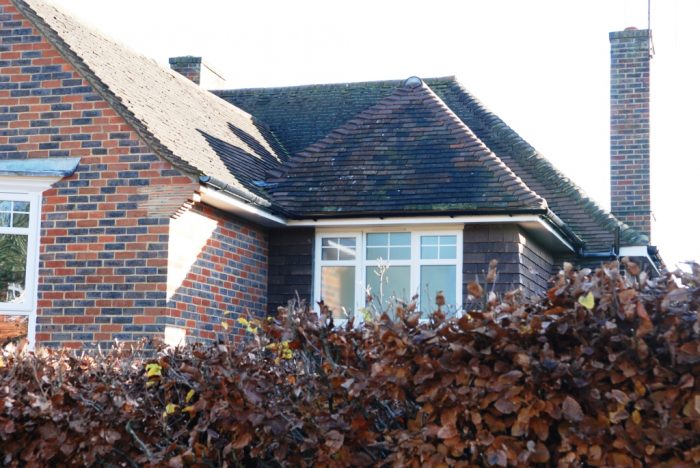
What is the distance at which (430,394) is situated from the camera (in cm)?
452

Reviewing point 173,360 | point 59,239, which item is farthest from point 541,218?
point 173,360

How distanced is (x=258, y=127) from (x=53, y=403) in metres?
13.4

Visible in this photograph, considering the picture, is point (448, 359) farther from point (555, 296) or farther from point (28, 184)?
point (28, 184)

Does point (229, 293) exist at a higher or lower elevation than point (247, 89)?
lower

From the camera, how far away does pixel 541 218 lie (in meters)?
13.4

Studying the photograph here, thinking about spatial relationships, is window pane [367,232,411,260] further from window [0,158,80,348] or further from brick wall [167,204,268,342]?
window [0,158,80,348]

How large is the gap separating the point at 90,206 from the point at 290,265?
3247mm

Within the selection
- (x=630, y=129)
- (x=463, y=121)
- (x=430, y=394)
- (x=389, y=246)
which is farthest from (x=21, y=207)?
(x=630, y=129)

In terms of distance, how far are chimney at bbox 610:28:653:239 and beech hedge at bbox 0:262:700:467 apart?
13076 mm

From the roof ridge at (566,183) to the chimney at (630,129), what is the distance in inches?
16.0

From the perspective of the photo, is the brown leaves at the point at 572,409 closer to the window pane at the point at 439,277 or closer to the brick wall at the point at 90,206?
the brick wall at the point at 90,206

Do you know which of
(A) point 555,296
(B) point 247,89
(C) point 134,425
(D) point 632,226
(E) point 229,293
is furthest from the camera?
(B) point 247,89

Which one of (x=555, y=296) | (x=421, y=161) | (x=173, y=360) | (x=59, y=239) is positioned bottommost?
(x=173, y=360)

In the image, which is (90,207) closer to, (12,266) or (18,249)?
(18,249)
